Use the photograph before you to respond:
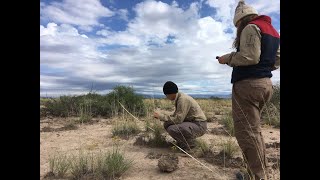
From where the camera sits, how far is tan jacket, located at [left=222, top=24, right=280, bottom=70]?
319 centimetres

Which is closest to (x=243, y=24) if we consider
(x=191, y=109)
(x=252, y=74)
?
(x=252, y=74)

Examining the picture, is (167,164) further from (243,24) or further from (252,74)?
(243,24)

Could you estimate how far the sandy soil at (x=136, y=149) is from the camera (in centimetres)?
413

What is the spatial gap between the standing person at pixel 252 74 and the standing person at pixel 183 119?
5.37ft

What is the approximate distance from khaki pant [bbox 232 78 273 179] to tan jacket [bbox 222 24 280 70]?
0.22m

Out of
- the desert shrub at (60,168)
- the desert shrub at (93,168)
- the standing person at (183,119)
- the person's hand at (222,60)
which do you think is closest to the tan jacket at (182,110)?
the standing person at (183,119)

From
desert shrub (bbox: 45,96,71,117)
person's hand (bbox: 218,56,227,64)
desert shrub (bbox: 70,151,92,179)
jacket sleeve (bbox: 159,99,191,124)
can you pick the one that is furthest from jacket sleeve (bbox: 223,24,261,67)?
desert shrub (bbox: 45,96,71,117)

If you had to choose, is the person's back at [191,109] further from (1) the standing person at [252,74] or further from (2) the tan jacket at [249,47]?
(2) the tan jacket at [249,47]

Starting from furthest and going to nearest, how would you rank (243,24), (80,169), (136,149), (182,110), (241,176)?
(136,149), (182,110), (80,169), (241,176), (243,24)

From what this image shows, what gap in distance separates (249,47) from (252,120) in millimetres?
702

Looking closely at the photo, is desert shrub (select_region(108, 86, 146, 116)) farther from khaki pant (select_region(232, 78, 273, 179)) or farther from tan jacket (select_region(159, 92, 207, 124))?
khaki pant (select_region(232, 78, 273, 179))

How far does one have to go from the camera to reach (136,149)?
543cm
